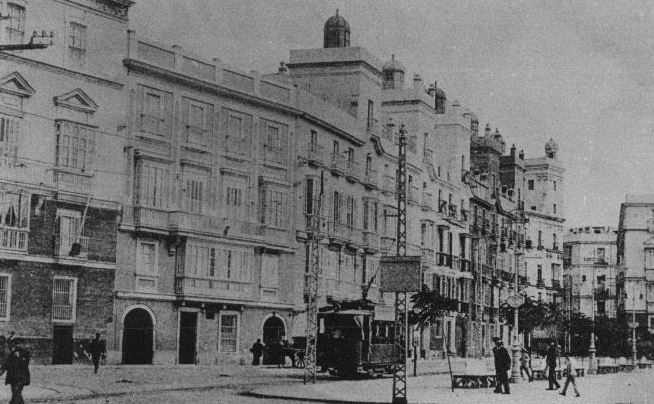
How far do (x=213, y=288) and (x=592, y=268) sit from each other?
82.1 metres

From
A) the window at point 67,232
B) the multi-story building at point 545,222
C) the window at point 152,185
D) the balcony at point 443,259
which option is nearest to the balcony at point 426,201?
the balcony at point 443,259

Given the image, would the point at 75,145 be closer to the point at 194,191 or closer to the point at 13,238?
the point at 13,238

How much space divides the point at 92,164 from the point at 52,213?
252 centimetres

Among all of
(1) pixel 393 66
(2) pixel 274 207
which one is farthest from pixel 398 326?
Result: (1) pixel 393 66

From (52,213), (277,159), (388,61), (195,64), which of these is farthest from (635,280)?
(52,213)

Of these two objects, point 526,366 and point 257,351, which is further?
point 257,351

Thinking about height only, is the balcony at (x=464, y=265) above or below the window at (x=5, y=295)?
above

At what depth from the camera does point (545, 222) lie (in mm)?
96250

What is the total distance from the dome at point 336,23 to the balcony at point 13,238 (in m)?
27.1

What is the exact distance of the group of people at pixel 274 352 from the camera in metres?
41.7

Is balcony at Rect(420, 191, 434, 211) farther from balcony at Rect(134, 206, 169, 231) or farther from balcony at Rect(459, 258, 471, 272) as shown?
balcony at Rect(134, 206, 169, 231)

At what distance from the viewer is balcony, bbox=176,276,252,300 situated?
39219 mm

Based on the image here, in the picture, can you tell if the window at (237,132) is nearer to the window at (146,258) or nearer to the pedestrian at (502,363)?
the window at (146,258)

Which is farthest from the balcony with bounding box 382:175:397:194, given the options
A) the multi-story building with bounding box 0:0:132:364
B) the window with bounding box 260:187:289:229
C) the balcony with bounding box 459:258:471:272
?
the multi-story building with bounding box 0:0:132:364
